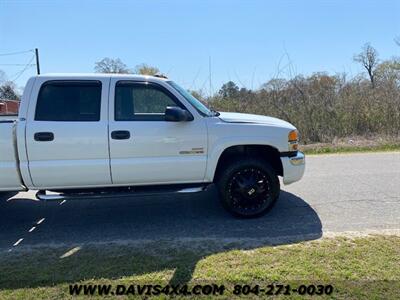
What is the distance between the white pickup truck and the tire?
0.05 feet

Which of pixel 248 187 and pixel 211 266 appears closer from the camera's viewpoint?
pixel 211 266

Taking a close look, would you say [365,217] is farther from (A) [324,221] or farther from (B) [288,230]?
(B) [288,230]

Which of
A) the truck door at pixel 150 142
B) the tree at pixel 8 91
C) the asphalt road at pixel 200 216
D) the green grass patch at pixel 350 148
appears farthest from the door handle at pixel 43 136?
the tree at pixel 8 91

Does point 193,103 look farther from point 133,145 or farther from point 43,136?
point 43,136

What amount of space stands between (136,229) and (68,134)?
160 cm

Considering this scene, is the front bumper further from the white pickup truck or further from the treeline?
the treeline

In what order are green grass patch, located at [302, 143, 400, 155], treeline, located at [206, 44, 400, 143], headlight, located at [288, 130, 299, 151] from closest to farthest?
1. headlight, located at [288, 130, 299, 151]
2. green grass patch, located at [302, 143, 400, 155]
3. treeline, located at [206, 44, 400, 143]

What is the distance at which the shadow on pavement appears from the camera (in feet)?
12.0

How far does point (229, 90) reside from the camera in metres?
14.9

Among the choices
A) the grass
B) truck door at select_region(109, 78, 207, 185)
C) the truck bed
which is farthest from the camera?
truck door at select_region(109, 78, 207, 185)

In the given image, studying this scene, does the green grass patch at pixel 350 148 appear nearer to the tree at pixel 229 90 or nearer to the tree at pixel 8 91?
the tree at pixel 229 90

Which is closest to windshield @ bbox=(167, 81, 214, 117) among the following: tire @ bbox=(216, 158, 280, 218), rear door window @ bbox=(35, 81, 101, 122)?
tire @ bbox=(216, 158, 280, 218)

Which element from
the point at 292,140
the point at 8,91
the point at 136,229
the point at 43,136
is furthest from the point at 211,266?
the point at 8,91

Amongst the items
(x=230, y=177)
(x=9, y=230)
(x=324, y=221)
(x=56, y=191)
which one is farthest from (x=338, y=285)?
(x=9, y=230)
